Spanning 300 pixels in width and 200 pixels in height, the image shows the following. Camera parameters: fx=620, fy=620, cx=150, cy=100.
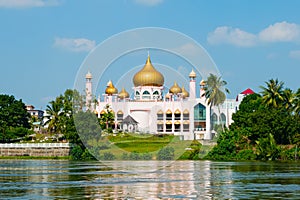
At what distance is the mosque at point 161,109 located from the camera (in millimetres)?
79000

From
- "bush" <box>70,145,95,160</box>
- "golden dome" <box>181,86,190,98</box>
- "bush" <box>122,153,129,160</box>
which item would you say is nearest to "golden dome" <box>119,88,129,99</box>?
"golden dome" <box>181,86,190,98</box>

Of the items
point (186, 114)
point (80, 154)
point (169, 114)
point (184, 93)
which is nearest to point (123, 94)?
point (184, 93)

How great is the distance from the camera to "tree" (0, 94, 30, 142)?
229 feet

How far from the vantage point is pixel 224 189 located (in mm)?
22031

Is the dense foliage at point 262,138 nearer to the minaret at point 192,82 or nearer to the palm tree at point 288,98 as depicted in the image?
the palm tree at point 288,98

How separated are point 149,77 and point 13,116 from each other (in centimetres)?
1912

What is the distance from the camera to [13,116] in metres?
76.3

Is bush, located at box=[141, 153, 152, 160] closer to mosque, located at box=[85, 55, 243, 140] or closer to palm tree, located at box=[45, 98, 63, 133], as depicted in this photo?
palm tree, located at box=[45, 98, 63, 133]

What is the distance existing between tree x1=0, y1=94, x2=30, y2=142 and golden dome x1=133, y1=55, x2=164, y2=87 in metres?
15.9

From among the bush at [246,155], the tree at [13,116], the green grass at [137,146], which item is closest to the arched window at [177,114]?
the tree at [13,116]

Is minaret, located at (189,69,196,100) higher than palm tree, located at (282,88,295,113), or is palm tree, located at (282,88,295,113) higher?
Result: minaret, located at (189,69,196,100)

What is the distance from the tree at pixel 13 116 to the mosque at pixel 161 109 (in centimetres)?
932

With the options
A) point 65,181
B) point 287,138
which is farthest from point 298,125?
point 65,181

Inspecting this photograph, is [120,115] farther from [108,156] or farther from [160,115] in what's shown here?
[108,156]
